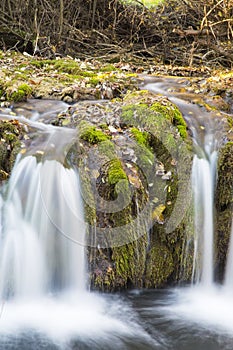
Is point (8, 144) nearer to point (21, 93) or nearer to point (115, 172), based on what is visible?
point (115, 172)

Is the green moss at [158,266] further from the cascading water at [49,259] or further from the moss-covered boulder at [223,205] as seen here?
the moss-covered boulder at [223,205]

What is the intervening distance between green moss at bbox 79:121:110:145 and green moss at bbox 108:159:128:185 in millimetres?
361

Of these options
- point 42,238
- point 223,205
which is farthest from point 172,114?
point 42,238

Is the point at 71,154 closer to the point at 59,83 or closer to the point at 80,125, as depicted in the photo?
the point at 80,125

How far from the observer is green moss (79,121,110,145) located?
475cm

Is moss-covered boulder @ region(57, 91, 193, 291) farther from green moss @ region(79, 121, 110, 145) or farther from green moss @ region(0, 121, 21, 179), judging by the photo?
green moss @ region(0, 121, 21, 179)

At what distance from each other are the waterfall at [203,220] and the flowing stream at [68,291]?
0.4 inches

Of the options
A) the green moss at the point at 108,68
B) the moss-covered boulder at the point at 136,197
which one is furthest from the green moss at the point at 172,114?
the green moss at the point at 108,68

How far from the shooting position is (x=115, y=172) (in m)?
4.38

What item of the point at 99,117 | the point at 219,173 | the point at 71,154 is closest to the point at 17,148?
the point at 71,154

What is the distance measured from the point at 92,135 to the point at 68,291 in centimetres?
164

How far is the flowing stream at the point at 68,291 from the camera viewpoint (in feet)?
12.3

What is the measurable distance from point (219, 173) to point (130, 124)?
3.84ft

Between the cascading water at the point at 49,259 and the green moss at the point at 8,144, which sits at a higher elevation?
the green moss at the point at 8,144
